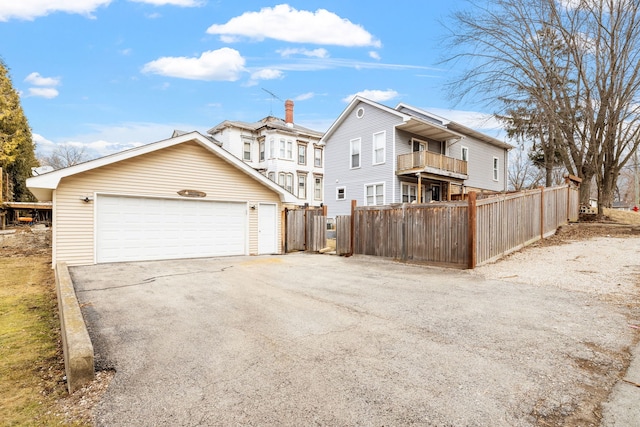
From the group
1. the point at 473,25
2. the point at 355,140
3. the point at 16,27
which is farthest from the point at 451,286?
the point at 16,27

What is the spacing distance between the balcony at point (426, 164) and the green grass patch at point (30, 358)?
16201mm

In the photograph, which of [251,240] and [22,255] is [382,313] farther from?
[22,255]

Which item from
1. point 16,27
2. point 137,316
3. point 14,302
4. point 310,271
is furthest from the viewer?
point 16,27

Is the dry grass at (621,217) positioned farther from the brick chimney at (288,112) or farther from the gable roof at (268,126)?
the brick chimney at (288,112)

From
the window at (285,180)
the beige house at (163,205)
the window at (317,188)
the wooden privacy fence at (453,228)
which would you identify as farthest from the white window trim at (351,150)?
the wooden privacy fence at (453,228)

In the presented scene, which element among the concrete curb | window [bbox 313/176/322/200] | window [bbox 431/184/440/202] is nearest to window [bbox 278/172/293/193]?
window [bbox 313/176/322/200]

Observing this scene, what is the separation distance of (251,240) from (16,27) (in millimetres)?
17826

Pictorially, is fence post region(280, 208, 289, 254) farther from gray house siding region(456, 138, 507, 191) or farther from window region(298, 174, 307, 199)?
gray house siding region(456, 138, 507, 191)

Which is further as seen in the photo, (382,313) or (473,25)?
(473,25)

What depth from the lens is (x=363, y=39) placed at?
21781 mm

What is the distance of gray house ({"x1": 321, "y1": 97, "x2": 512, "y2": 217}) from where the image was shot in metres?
19.2

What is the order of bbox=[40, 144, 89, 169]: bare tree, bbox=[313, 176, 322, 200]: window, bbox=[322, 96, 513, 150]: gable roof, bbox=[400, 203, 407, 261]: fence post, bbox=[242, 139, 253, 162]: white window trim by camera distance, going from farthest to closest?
bbox=[40, 144, 89, 169]: bare tree
bbox=[313, 176, 322, 200]: window
bbox=[242, 139, 253, 162]: white window trim
bbox=[322, 96, 513, 150]: gable roof
bbox=[400, 203, 407, 261]: fence post

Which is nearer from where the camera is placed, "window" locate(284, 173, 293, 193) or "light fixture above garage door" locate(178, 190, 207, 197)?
"light fixture above garage door" locate(178, 190, 207, 197)

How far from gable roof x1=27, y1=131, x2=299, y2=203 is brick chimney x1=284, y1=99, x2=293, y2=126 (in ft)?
50.5
